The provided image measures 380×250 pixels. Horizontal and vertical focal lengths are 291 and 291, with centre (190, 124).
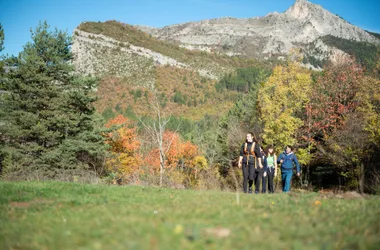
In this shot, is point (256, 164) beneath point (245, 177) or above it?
above

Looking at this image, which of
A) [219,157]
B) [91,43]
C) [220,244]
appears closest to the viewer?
[220,244]

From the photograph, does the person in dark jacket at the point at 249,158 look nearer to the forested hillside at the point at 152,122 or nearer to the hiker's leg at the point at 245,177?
the hiker's leg at the point at 245,177

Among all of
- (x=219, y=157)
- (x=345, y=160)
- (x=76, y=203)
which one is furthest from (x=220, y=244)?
(x=219, y=157)

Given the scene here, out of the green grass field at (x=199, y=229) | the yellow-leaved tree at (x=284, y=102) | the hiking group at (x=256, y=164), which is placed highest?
the yellow-leaved tree at (x=284, y=102)

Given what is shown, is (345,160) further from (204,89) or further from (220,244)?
(204,89)

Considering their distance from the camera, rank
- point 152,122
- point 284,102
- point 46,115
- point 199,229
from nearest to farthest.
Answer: point 199,229, point 46,115, point 152,122, point 284,102

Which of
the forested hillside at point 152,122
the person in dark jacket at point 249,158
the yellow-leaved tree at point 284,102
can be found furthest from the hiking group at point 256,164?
the yellow-leaved tree at point 284,102

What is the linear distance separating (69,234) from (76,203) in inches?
134

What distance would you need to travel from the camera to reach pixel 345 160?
2286 centimetres

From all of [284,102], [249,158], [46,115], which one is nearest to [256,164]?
[249,158]

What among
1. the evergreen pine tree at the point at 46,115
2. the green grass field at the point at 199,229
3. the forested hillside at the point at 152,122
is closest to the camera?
the green grass field at the point at 199,229

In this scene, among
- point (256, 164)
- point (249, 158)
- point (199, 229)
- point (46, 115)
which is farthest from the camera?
point (46, 115)

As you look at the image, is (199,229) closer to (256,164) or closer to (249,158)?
(249,158)

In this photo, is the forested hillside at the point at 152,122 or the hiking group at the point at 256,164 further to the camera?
the forested hillside at the point at 152,122
